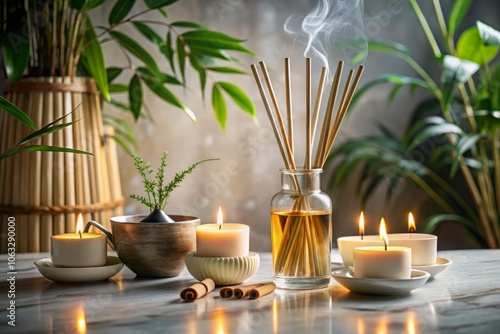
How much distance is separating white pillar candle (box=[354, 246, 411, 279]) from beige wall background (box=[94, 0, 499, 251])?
1366 mm

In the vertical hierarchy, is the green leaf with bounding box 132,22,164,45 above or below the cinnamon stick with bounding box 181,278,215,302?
above

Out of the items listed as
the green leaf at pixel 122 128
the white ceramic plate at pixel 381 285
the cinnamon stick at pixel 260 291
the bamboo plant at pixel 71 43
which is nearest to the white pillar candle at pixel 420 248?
the white ceramic plate at pixel 381 285

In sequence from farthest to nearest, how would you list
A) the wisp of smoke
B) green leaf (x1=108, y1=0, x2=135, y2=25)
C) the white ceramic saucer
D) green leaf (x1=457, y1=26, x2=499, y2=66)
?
green leaf (x1=457, y1=26, x2=499, y2=66) < green leaf (x1=108, y1=0, x2=135, y2=25) < the wisp of smoke < the white ceramic saucer

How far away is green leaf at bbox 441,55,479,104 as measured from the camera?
73.0 inches

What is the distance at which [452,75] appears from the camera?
1.87 meters

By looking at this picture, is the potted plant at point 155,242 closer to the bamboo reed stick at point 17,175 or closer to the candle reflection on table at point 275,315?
the candle reflection on table at point 275,315

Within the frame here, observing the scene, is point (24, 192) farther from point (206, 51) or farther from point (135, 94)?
point (206, 51)

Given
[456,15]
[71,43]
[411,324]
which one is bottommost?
[411,324]

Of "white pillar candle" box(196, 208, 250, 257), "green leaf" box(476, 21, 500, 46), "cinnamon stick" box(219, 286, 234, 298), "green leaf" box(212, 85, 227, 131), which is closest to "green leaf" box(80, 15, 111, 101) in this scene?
"green leaf" box(212, 85, 227, 131)

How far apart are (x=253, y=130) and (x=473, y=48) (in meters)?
0.76

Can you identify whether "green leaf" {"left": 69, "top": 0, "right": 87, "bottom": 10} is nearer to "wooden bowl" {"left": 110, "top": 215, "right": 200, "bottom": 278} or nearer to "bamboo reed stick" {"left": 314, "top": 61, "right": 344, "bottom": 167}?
"wooden bowl" {"left": 110, "top": 215, "right": 200, "bottom": 278}

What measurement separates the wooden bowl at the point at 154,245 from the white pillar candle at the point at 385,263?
11.5 inches

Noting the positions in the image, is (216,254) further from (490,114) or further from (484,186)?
(484,186)

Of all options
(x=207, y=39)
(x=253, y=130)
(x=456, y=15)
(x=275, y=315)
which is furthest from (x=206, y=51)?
(x=275, y=315)
